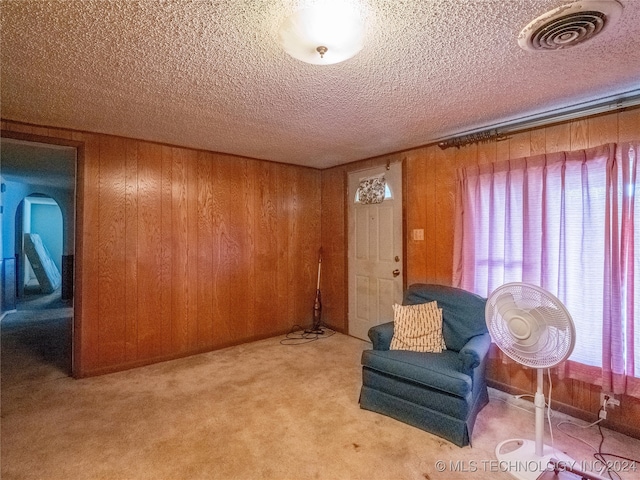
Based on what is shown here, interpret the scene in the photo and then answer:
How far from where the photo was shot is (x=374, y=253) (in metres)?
3.85

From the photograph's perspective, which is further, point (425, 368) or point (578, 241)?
point (578, 241)

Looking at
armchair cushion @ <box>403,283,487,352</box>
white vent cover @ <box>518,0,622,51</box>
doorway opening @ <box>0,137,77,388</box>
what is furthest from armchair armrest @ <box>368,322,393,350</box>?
doorway opening @ <box>0,137,77,388</box>

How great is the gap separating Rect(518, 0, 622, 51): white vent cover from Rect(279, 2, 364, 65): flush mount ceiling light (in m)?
0.77

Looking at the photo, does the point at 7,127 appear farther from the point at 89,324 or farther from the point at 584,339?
the point at 584,339

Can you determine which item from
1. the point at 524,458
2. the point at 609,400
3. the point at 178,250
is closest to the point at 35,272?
the point at 178,250

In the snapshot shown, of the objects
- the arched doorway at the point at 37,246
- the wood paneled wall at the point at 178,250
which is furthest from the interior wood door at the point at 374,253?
the arched doorway at the point at 37,246

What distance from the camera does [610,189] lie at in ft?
6.73

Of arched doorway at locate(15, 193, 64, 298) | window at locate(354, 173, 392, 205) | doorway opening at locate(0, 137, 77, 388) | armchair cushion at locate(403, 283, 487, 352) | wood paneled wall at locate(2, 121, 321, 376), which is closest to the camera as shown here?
armchair cushion at locate(403, 283, 487, 352)

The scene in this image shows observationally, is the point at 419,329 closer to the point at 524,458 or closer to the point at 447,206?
the point at 524,458

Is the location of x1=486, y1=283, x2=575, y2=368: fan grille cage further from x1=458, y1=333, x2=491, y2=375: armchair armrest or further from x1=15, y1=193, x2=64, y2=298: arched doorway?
x1=15, y1=193, x2=64, y2=298: arched doorway

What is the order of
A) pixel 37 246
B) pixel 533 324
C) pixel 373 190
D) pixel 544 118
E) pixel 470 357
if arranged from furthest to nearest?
pixel 37 246 < pixel 373 190 < pixel 544 118 < pixel 470 357 < pixel 533 324

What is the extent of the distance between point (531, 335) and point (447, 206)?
1.66 m

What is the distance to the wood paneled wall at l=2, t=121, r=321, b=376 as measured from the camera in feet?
9.59

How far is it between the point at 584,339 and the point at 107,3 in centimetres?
325
